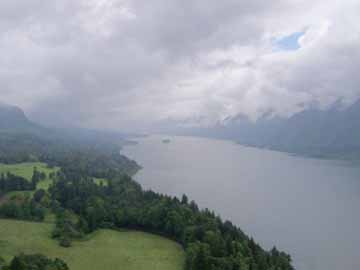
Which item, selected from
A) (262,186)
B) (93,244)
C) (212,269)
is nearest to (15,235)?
(93,244)

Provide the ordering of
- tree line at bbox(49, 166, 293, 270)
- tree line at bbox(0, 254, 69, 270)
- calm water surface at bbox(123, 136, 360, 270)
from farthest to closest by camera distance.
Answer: calm water surface at bbox(123, 136, 360, 270) < tree line at bbox(49, 166, 293, 270) < tree line at bbox(0, 254, 69, 270)

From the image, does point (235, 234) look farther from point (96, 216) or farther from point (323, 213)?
point (323, 213)

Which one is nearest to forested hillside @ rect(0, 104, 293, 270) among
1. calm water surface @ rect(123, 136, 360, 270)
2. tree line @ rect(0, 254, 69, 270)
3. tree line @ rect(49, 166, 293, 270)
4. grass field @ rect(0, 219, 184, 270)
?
tree line @ rect(49, 166, 293, 270)

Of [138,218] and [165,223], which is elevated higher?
[165,223]

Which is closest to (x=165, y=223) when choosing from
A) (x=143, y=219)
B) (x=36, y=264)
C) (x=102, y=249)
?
(x=143, y=219)

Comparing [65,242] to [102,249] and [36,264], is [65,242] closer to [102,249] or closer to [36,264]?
[102,249]

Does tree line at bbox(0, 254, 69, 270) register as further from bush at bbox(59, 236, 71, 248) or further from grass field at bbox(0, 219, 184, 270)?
bush at bbox(59, 236, 71, 248)
